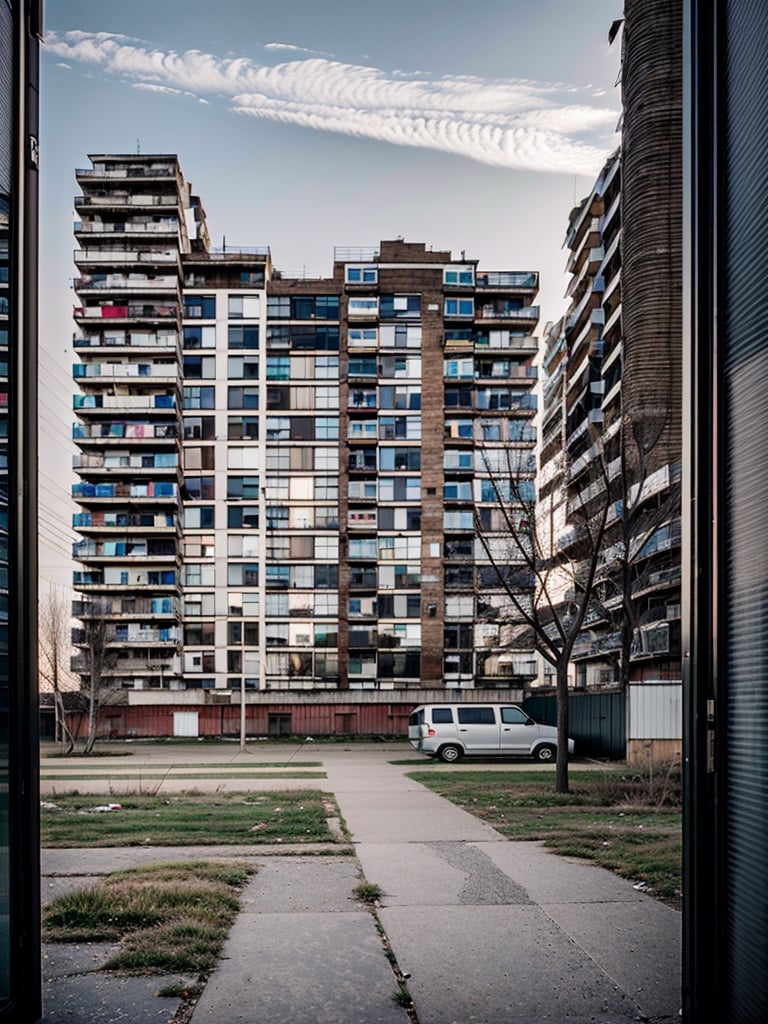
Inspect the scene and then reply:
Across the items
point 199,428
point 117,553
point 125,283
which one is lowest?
point 117,553

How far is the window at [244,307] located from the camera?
67.6 metres

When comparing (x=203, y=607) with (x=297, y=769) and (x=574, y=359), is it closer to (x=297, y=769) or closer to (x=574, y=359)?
(x=574, y=359)

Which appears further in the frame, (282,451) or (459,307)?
(282,451)

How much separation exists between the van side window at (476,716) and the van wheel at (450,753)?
80 centimetres

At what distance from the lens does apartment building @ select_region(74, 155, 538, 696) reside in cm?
6569

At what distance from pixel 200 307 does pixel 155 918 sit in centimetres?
6386

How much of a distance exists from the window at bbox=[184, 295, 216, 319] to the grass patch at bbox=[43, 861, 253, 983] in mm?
61780

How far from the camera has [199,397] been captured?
68.2m

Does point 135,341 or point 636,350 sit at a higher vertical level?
point 135,341

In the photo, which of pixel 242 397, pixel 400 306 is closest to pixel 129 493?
pixel 242 397

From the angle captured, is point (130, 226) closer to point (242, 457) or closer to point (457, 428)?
point (242, 457)

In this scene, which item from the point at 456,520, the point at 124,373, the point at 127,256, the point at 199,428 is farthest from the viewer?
the point at 199,428

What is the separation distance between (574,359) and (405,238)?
13.8 meters

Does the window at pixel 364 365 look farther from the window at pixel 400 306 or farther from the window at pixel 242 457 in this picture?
the window at pixel 242 457
